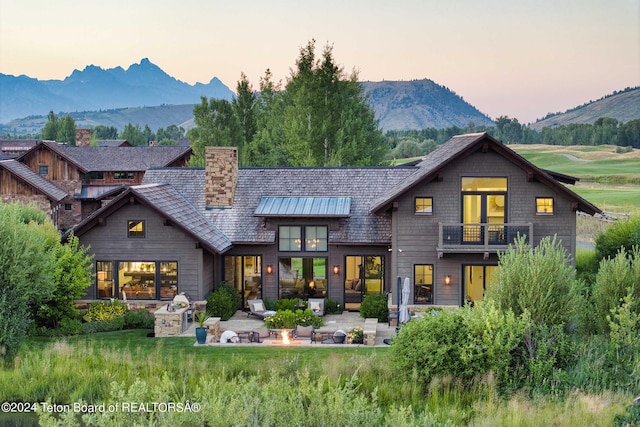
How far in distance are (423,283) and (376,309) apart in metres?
1.86

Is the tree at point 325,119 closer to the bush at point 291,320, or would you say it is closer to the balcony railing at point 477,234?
the balcony railing at point 477,234

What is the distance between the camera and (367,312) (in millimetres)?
23281

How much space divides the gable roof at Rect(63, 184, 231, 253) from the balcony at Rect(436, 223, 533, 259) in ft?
25.0

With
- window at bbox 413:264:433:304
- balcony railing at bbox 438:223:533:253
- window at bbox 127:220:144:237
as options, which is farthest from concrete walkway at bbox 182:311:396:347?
window at bbox 127:220:144:237

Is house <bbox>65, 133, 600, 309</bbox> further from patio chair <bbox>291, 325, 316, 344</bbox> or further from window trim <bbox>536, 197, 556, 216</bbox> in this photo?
patio chair <bbox>291, 325, 316, 344</bbox>

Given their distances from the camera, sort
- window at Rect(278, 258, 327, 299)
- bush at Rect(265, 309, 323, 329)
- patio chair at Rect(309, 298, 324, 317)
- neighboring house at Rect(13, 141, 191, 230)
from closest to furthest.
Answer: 1. bush at Rect(265, 309, 323, 329)
2. patio chair at Rect(309, 298, 324, 317)
3. window at Rect(278, 258, 327, 299)
4. neighboring house at Rect(13, 141, 191, 230)

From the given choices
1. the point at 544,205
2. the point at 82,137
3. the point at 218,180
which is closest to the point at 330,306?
the point at 218,180

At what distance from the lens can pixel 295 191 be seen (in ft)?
86.1

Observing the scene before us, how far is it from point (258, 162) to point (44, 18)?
34072 millimetres

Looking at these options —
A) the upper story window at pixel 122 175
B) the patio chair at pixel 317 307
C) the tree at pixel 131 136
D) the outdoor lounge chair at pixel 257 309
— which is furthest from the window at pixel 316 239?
the tree at pixel 131 136

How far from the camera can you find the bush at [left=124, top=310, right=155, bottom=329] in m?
22.0

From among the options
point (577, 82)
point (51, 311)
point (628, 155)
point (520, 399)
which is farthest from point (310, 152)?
point (628, 155)

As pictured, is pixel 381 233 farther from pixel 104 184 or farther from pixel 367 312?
pixel 104 184

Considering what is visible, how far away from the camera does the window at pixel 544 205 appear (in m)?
22.9
